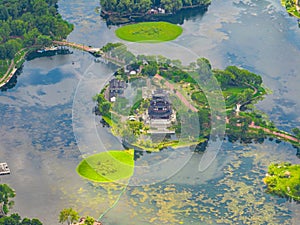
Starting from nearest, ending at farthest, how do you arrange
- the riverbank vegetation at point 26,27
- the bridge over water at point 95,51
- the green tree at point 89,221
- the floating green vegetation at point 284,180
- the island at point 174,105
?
the green tree at point 89,221 < the floating green vegetation at point 284,180 < the island at point 174,105 < the riverbank vegetation at point 26,27 < the bridge over water at point 95,51

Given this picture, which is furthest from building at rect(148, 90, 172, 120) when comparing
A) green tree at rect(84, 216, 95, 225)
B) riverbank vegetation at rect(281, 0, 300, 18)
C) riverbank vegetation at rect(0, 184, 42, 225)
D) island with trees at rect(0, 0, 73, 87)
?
riverbank vegetation at rect(281, 0, 300, 18)

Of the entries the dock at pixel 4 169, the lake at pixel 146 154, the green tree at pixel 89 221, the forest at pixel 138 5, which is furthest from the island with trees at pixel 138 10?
the green tree at pixel 89 221

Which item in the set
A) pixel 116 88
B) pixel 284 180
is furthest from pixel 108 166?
pixel 284 180

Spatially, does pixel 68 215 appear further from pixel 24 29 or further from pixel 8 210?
pixel 24 29

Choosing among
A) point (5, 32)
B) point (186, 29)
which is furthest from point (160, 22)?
point (5, 32)

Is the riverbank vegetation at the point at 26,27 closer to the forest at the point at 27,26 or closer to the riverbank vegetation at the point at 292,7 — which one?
the forest at the point at 27,26

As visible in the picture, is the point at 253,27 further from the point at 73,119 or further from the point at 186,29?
the point at 73,119
